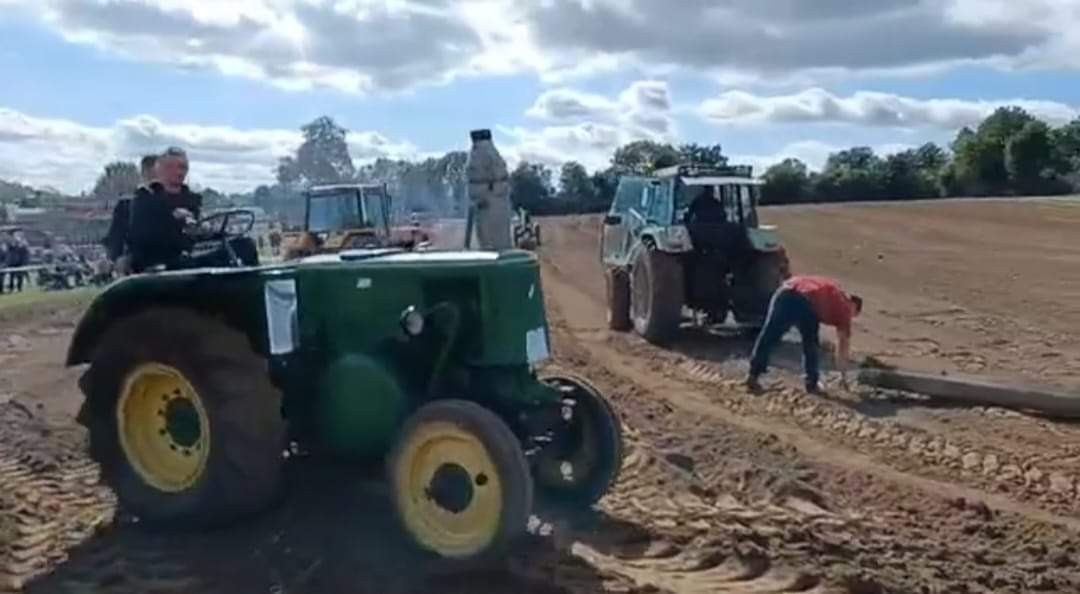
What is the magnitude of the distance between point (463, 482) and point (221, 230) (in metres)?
2.20

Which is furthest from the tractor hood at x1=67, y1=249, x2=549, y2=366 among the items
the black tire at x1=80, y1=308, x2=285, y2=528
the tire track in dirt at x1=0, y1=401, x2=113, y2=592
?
the tire track in dirt at x1=0, y1=401, x2=113, y2=592

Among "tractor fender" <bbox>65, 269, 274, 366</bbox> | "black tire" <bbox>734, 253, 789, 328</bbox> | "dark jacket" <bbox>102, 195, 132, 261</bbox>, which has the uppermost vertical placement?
"dark jacket" <bbox>102, 195, 132, 261</bbox>

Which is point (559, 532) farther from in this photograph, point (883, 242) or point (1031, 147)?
point (1031, 147)

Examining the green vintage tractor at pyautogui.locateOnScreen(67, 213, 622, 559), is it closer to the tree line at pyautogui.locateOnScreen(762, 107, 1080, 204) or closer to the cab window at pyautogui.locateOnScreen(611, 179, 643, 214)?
the cab window at pyautogui.locateOnScreen(611, 179, 643, 214)

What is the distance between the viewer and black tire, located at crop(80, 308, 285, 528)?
20.3ft

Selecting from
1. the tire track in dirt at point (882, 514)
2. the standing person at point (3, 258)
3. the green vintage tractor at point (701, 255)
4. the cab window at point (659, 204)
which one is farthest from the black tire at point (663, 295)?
the standing person at point (3, 258)

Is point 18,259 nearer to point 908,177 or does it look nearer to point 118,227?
point 118,227

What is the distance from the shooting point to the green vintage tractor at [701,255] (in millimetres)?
14984

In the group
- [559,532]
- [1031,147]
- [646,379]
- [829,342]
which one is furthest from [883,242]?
[1031,147]

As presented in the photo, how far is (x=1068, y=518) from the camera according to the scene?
7.29 metres

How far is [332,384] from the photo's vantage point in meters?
6.32

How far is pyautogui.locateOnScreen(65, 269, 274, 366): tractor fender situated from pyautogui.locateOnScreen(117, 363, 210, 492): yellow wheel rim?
314 mm

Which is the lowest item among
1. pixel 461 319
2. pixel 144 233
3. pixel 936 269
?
pixel 936 269

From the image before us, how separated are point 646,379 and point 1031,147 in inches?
2444
